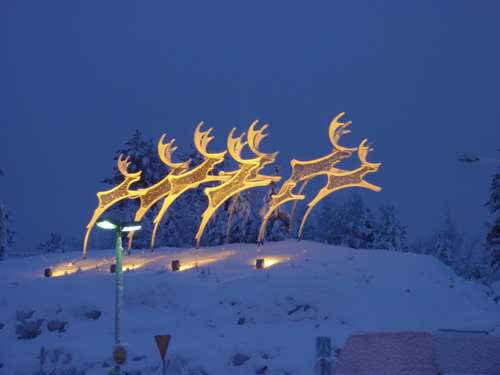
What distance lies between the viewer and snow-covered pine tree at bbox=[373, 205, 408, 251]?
5675cm

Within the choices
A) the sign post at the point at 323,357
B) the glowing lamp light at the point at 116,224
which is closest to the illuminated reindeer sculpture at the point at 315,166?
the glowing lamp light at the point at 116,224

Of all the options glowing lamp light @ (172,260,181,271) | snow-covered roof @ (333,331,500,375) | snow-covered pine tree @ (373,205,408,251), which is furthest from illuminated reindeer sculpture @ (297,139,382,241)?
snow-covered roof @ (333,331,500,375)

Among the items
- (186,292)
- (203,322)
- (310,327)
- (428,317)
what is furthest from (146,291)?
(428,317)

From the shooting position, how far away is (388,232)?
5750 cm

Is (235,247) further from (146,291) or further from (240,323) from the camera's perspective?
(240,323)

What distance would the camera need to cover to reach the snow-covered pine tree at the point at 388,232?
5675 cm

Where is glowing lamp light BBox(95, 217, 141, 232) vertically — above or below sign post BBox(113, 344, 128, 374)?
above

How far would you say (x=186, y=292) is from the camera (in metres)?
27.4

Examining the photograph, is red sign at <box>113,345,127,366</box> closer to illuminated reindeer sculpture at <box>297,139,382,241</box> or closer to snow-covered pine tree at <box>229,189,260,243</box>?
illuminated reindeer sculpture at <box>297,139,382,241</box>

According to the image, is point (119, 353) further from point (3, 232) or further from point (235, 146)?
point (3, 232)

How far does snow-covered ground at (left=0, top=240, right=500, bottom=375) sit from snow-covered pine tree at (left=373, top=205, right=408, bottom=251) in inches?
1005

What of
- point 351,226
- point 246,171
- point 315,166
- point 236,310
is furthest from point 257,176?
point 351,226

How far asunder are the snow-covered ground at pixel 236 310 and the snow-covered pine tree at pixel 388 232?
25.5 metres

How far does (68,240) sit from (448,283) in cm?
7792
